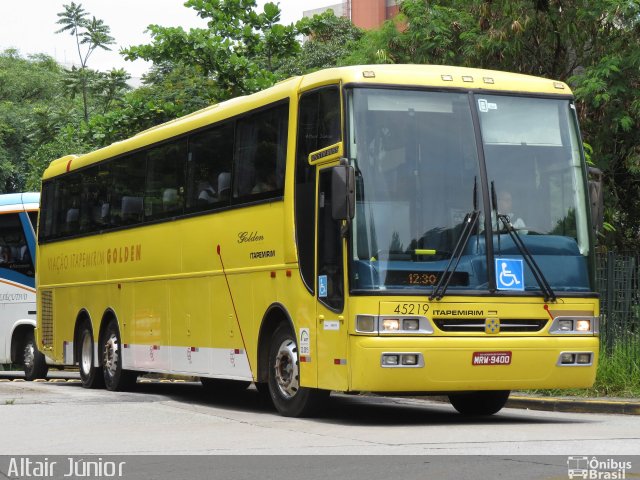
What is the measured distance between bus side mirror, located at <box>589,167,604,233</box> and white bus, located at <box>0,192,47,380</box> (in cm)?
1474

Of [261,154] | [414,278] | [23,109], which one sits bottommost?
[414,278]

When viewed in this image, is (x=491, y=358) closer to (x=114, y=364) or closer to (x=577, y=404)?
(x=577, y=404)

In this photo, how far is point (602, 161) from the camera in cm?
2397

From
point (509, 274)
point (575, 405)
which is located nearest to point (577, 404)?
point (575, 405)

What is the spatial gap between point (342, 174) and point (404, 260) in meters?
1.05

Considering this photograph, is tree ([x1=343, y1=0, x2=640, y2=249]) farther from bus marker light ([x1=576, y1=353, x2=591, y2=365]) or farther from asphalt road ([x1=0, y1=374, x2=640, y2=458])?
bus marker light ([x1=576, y1=353, x2=591, y2=365])

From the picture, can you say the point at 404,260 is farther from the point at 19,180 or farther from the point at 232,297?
the point at 19,180

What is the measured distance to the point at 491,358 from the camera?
1288cm

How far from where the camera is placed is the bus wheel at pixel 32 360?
84.1 ft

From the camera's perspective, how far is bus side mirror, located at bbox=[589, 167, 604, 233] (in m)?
13.5

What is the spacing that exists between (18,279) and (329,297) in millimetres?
14164
